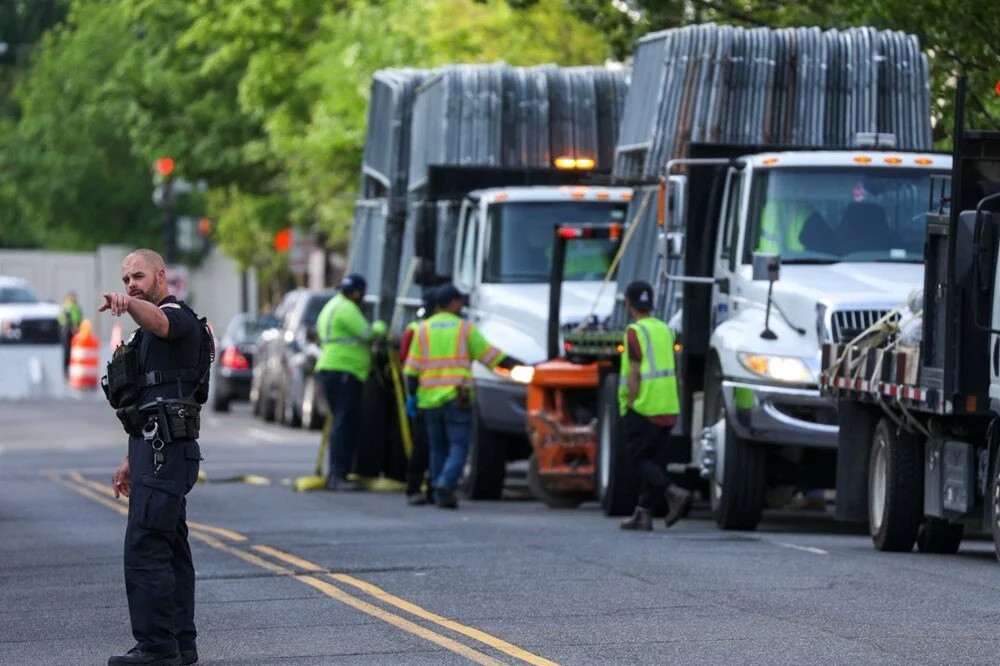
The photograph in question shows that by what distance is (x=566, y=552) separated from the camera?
14.5 meters

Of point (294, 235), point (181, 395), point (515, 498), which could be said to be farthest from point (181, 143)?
point (181, 395)

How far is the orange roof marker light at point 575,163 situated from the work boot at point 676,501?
6.57 meters

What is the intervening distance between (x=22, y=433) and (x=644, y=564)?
1959 centimetres

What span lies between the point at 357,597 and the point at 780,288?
5.32 m

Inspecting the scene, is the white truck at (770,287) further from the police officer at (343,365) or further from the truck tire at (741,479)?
the police officer at (343,365)

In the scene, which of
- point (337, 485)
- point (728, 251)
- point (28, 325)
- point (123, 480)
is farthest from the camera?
point (28, 325)

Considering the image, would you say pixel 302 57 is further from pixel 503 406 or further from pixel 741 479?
pixel 741 479

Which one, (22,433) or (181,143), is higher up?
(181,143)

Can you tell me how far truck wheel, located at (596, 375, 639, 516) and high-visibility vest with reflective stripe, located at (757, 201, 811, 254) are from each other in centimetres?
182

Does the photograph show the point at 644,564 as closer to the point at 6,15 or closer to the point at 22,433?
the point at 22,433

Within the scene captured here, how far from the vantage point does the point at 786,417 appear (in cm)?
1609

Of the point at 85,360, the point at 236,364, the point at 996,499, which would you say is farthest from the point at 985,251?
the point at 85,360

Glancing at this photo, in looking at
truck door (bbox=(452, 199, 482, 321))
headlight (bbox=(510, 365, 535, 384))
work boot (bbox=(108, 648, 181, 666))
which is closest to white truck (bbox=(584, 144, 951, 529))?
headlight (bbox=(510, 365, 535, 384))

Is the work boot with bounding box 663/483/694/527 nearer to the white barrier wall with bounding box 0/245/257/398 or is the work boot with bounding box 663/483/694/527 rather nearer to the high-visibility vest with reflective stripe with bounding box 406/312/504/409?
the high-visibility vest with reflective stripe with bounding box 406/312/504/409
